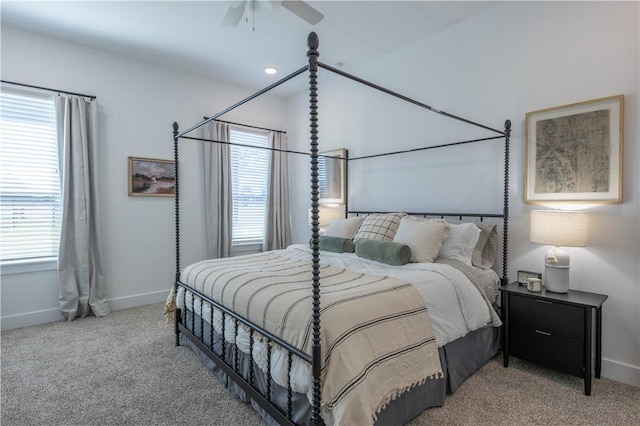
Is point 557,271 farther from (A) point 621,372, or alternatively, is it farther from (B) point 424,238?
(B) point 424,238

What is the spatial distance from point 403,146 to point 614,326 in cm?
231

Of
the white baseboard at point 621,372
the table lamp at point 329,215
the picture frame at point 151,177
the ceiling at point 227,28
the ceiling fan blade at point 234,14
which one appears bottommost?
the white baseboard at point 621,372

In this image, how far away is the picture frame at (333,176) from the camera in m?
4.20

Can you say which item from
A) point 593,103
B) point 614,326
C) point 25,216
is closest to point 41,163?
point 25,216

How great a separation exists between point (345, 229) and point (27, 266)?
322 centimetres

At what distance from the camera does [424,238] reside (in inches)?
101

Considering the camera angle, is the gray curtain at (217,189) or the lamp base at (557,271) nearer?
the lamp base at (557,271)

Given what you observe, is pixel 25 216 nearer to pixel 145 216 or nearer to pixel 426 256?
pixel 145 216

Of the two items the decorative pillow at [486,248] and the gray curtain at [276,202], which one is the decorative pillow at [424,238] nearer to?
the decorative pillow at [486,248]

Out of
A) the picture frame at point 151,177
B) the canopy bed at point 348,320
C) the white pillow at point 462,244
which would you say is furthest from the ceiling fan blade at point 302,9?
the picture frame at point 151,177

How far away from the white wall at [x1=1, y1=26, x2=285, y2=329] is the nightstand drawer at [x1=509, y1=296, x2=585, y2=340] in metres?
3.67

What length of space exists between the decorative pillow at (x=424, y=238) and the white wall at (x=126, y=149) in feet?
9.41

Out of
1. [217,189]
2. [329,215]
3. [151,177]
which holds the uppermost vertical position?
[151,177]

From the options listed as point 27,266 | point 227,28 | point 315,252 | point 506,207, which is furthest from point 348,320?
point 27,266
